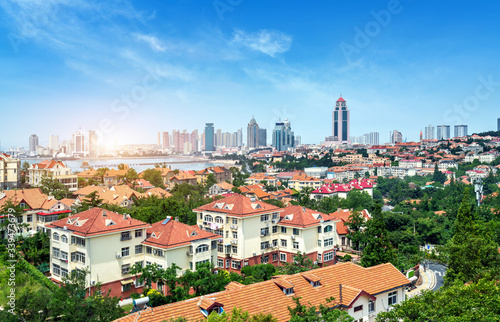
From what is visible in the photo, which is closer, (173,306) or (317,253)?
(173,306)

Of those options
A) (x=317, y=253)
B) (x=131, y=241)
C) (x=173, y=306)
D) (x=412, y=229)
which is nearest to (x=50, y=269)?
(x=131, y=241)

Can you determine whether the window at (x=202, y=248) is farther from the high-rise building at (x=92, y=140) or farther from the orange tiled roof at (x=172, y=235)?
the high-rise building at (x=92, y=140)

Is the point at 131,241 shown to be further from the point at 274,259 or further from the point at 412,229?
the point at 412,229

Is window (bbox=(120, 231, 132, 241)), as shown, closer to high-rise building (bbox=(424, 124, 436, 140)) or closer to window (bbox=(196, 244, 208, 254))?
window (bbox=(196, 244, 208, 254))

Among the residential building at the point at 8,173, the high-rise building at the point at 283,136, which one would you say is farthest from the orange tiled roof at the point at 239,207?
the high-rise building at the point at 283,136

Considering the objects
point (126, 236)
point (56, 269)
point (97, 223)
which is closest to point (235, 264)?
point (126, 236)

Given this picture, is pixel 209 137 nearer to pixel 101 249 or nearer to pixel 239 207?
pixel 239 207
